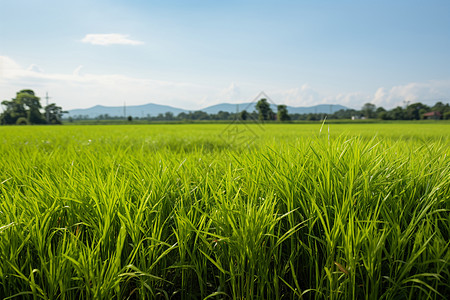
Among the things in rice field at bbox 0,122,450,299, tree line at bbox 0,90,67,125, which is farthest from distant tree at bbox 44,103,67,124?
rice field at bbox 0,122,450,299

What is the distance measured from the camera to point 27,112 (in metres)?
83.5

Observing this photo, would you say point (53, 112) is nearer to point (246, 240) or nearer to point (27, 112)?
point (27, 112)

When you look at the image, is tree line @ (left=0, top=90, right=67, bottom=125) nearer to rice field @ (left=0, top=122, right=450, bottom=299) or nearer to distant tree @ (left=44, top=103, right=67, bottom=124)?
distant tree @ (left=44, top=103, right=67, bottom=124)

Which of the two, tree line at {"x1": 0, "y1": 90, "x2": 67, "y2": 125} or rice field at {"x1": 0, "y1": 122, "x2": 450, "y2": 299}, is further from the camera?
tree line at {"x1": 0, "y1": 90, "x2": 67, "y2": 125}

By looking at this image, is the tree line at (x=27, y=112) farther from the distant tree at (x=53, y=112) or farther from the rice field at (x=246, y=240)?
the rice field at (x=246, y=240)

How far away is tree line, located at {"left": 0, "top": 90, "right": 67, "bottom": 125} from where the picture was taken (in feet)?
266

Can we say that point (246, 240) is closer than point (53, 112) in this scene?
Yes

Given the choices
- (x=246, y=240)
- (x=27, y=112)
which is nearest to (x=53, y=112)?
(x=27, y=112)

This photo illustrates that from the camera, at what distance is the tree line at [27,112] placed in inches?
3194

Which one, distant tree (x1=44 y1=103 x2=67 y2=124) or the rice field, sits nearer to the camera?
the rice field

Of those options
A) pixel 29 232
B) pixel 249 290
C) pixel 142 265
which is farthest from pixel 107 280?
pixel 249 290

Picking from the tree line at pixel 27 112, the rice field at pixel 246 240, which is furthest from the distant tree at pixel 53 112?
the rice field at pixel 246 240

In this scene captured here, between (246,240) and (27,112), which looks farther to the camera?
(27,112)

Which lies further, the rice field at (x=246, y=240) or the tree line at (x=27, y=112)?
the tree line at (x=27, y=112)
